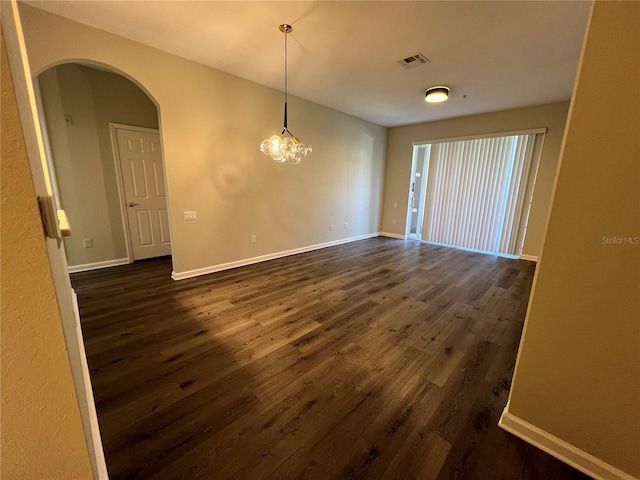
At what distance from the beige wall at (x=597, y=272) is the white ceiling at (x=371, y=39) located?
1573 mm

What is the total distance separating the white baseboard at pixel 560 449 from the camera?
1.17m

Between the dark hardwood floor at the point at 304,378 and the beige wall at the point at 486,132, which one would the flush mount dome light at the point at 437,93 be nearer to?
the beige wall at the point at 486,132

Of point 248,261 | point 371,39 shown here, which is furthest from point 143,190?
point 371,39

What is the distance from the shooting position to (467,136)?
5.07 meters

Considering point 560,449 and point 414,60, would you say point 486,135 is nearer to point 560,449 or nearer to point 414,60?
point 414,60

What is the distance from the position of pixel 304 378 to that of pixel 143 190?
4.08 meters

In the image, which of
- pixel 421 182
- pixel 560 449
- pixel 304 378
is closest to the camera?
pixel 560 449

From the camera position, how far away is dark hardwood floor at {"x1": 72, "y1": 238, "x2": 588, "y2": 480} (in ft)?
4.12

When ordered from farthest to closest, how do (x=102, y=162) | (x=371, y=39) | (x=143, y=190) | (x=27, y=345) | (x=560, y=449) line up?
(x=143, y=190)
(x=102, y=162)
(x=371, y=39)
(x=560, y=449)
(x=27, y=345)

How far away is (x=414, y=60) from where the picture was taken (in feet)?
9.54

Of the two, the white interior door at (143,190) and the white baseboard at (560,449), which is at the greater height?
the white interior door at (143,190)

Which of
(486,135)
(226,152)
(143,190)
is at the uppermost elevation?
(486,135)

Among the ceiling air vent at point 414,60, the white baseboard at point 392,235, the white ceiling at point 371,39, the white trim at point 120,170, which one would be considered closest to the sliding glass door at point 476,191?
the white baseboard at point 392,235

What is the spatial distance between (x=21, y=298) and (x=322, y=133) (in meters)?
4.80
